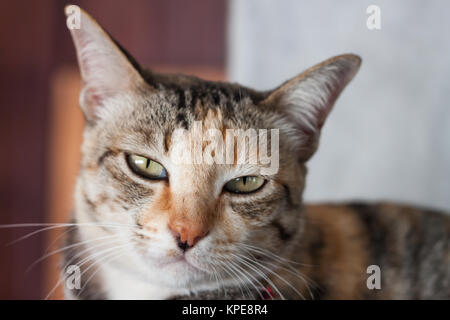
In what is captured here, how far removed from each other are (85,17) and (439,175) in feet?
3.23

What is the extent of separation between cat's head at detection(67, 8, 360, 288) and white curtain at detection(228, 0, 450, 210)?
0.76 feet

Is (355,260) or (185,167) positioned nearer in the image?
(185,167)

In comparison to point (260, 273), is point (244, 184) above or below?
above

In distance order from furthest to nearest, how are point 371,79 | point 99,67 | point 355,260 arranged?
point 371,79 → point 355,260 → point 99,67

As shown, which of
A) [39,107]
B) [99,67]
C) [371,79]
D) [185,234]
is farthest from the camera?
[39,107]

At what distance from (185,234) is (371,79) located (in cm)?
74

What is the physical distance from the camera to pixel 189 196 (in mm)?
649

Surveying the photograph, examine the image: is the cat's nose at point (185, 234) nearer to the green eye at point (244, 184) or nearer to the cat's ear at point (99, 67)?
the green eye at point (244, 184)

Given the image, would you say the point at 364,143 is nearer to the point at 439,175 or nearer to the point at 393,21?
the point at 439,175

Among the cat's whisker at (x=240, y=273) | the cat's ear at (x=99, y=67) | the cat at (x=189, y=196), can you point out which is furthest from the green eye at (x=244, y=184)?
the cat's ear at (x=99, y=67)
